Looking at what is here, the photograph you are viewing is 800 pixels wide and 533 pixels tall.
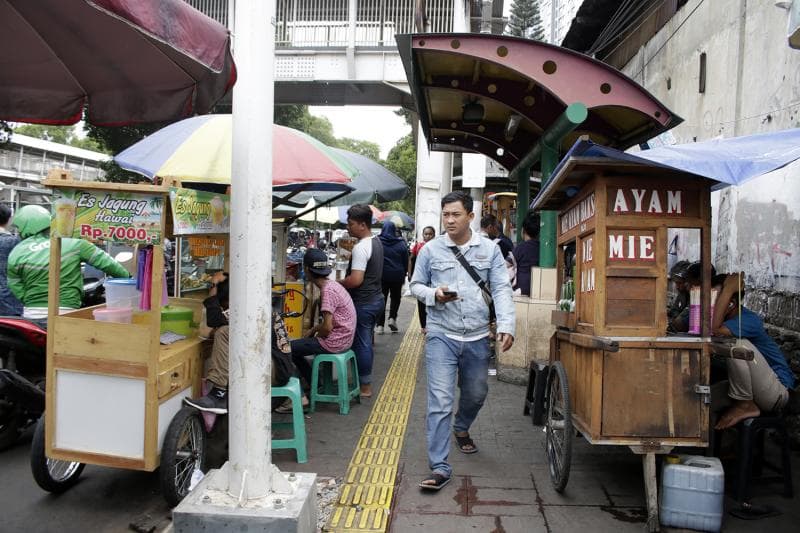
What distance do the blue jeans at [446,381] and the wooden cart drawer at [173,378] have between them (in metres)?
1.61

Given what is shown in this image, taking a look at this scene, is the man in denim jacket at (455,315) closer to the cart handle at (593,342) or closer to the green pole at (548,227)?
the cart handle at (593,342)

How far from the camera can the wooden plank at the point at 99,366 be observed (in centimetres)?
372

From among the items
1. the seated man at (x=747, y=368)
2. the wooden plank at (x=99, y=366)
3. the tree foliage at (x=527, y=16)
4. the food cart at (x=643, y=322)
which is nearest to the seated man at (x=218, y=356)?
the wooden plank at (x=99, y=366)

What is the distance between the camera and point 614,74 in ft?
18.4

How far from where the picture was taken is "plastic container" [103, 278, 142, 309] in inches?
A: 168

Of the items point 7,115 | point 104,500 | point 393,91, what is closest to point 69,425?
point 104,500

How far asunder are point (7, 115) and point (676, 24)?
26.5 ft

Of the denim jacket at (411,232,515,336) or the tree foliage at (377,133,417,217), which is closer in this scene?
the denim jacket at (411,232,515,336)

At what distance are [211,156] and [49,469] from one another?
2.44 m

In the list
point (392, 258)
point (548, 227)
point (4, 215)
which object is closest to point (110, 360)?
point (4, 215)

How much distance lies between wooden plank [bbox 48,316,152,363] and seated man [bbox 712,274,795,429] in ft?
11.8

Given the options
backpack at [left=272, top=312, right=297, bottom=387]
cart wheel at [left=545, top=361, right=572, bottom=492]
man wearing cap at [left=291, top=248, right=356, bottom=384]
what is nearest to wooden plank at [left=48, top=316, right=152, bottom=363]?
backpack at [left=272, top=312, right=297, bottom=387]

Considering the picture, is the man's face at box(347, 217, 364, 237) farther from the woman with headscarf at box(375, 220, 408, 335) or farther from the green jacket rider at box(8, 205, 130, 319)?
the woman with headscarf at box(375, 220, 408, 335)

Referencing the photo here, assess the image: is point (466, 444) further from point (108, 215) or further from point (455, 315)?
point (108, 215)
